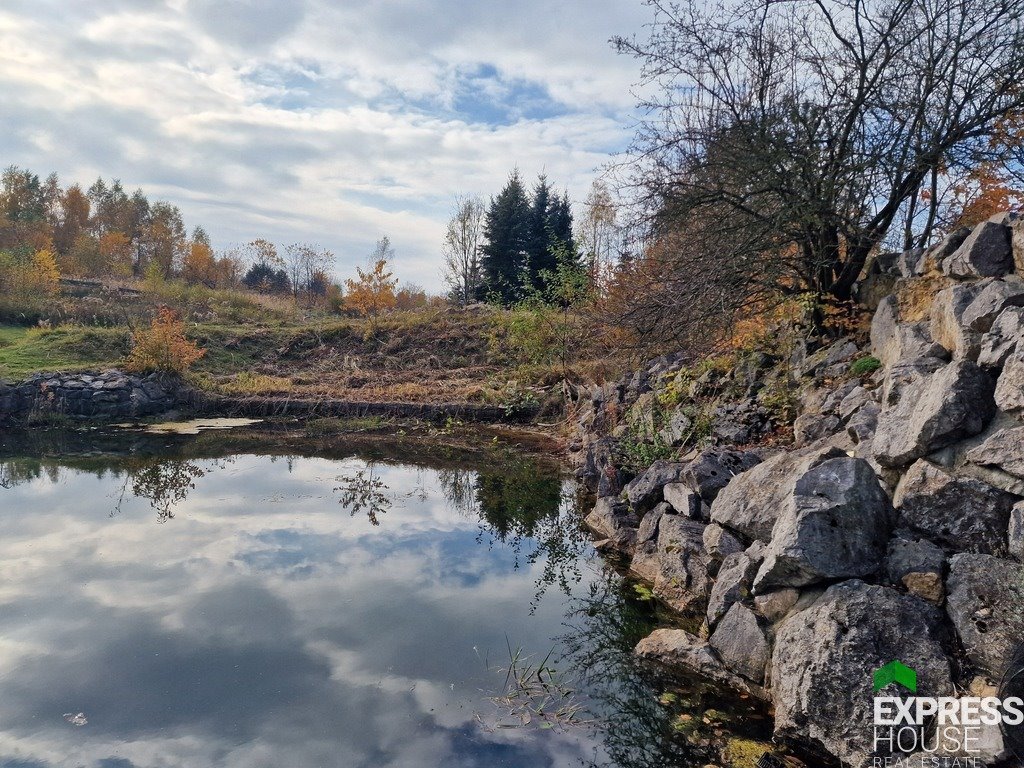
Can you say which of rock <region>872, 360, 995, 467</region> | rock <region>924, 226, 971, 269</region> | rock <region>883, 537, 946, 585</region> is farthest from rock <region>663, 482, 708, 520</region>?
rock <region>924, 226, 971, 269</region>

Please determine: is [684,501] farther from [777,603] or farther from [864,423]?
[777,603]

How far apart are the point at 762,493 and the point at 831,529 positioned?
123 centimetres

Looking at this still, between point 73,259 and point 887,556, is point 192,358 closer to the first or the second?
point 887,556

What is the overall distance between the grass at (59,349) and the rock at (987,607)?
20.3m

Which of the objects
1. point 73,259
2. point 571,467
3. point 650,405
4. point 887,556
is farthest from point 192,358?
point 73,259

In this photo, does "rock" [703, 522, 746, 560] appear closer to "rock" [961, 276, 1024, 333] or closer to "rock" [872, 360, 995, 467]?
"rock" [872, 360, 995, 467]

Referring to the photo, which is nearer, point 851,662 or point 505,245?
point 851,662

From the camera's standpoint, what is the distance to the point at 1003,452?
13.3 feet

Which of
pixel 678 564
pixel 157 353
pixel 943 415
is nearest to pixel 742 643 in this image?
pixel 678 564

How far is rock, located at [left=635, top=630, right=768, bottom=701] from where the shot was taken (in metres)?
4.57

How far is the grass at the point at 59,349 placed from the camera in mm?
17859

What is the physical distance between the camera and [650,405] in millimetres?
10789


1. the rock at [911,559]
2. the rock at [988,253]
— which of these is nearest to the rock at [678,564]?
the rock at [911,559]

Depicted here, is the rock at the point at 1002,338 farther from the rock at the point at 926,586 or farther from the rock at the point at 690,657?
the rock at the point at 690,657
